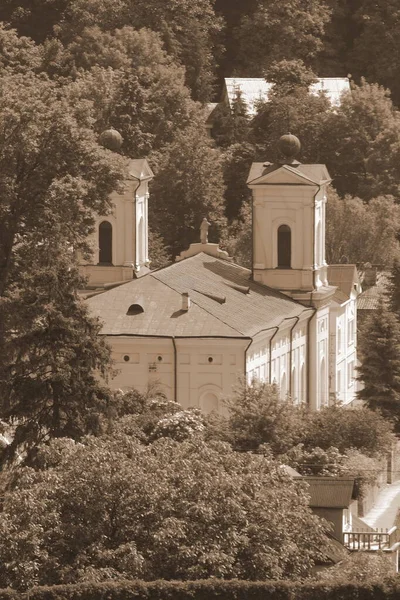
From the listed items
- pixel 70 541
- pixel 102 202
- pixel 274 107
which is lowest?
pixel 70 541

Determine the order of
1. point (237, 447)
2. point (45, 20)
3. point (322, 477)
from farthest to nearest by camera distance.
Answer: point (45, 20)
point (237, 447)
point (322, 477)

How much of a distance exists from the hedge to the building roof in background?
72.2m

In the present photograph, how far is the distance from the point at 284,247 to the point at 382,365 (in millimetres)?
4745

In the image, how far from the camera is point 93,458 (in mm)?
54688

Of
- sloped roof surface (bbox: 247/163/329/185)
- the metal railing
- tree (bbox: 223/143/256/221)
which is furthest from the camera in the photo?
tree (bbox: 223/143/256/221)

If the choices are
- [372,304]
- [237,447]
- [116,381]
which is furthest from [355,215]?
[237,447]

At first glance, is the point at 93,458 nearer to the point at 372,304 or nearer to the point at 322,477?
the point at 322,477

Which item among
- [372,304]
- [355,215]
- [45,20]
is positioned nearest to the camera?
[372,304]

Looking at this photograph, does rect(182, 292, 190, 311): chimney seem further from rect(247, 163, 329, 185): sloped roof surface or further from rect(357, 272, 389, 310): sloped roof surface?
rect(357, 272, 389, 310): sloped roof surface

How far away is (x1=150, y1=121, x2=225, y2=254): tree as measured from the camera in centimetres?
10981

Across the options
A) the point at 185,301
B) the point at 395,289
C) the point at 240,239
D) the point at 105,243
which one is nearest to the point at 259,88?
the point at 240,239

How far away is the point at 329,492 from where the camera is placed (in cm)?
5941

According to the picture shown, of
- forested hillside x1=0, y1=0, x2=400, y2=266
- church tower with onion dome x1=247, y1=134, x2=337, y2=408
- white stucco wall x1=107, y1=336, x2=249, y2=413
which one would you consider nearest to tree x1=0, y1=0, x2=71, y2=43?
forested hillside x1=0, y1=0, x2=400, y2=266

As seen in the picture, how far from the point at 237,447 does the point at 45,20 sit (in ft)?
212
